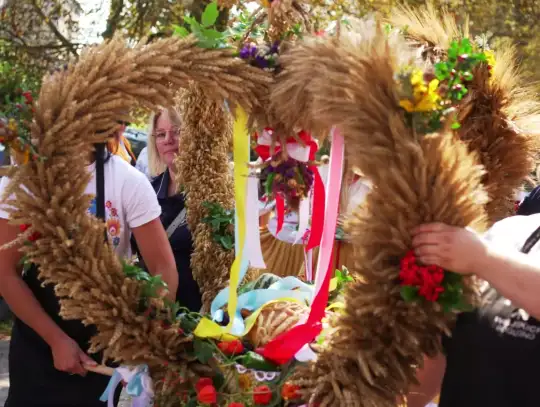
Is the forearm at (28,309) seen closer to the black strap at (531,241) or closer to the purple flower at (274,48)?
the purple flower at (274,48)

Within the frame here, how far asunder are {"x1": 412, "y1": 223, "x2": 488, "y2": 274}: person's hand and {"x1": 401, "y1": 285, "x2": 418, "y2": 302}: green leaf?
0.23 feet

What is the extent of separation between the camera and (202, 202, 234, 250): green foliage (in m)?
3.51

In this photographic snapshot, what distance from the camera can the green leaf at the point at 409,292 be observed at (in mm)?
1836

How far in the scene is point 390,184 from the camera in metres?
1.85

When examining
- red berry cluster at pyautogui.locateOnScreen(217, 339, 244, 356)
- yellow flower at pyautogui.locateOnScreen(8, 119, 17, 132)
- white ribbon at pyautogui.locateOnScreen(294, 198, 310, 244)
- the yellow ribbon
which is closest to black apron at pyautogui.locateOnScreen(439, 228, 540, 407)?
red berry cluster at pyautogui.locateOnScreen(217, 339, 244, 356)

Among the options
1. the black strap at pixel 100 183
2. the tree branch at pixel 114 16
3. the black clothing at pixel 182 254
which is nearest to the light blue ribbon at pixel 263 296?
the black strap at pixel 100 183

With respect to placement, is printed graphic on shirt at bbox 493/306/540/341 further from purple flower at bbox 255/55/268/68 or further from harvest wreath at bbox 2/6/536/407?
purple flower at bbox 255/55/268/68

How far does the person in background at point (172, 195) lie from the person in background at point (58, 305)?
2.63 feet

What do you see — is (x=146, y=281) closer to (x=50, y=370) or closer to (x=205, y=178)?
(x=50, y=370)

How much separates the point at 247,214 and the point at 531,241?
3.02 feet

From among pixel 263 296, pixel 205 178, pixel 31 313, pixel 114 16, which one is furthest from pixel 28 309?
pixel 114 16

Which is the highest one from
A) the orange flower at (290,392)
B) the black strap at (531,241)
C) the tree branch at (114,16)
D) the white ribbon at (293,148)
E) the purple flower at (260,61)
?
the tree branch at (114,16)

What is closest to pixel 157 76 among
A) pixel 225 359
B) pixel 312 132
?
pixel 312 132

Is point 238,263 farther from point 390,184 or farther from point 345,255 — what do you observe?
point 345,255
